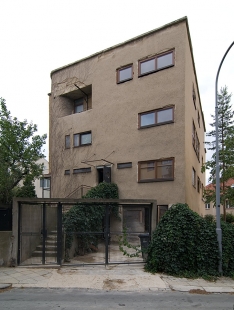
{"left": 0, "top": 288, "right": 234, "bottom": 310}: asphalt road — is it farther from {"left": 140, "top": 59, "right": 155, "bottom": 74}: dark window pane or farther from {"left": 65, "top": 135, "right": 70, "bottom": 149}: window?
{"left": 65, "top": 135, "right": 70, "bottom": 149}: window

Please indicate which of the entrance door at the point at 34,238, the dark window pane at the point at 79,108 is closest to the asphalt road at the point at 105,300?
the entrance door at the point at 34,238

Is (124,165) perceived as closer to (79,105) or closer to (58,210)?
(58,210)

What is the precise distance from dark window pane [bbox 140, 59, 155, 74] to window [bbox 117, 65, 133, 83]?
0.74m

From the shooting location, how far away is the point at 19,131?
11.8 metres

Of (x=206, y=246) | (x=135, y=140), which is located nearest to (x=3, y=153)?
(x=135, y=140)

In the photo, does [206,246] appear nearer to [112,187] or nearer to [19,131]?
[112,187]

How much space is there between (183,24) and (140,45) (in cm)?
262

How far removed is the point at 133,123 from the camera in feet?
48.8

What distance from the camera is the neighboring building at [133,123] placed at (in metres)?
13.5

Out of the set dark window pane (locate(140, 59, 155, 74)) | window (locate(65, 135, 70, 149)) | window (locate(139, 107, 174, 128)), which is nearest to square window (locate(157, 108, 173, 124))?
window (locate(139, 107, 174, 128))

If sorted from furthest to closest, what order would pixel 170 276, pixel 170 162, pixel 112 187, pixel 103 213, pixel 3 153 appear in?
pixel 112 187
pixel 170 162
pixel 3 153
pixel 103 213
pixel 170 276

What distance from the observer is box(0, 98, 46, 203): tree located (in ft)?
37.4

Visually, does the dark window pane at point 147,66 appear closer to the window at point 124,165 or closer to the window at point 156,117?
the window at point 156,117

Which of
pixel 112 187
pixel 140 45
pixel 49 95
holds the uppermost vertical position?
pixel 140 45
